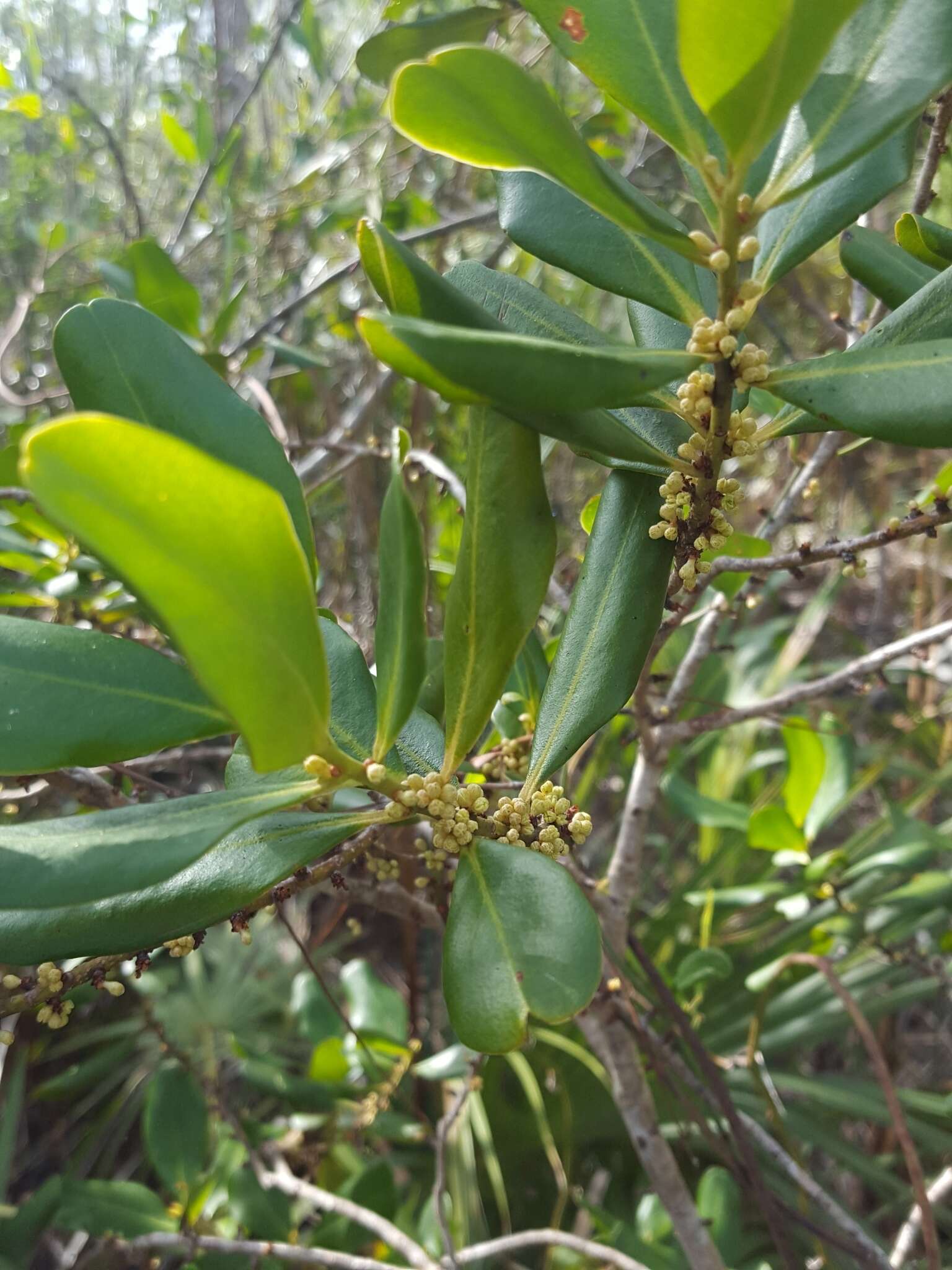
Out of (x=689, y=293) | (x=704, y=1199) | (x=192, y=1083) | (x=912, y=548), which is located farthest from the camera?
(x=912, y=548)

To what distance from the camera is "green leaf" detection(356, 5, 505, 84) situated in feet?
2.92

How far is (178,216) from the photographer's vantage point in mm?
2635

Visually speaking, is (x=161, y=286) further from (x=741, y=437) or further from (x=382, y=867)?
(x=741, y=437)

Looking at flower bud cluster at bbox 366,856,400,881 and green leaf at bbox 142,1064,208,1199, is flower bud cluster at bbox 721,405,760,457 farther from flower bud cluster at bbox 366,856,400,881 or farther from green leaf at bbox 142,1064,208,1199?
green leaf at bbox 142,1064,208,1199

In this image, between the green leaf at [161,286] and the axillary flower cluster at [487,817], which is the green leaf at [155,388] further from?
the green leaf at [161,286]

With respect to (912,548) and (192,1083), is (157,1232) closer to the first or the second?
(192,1083)

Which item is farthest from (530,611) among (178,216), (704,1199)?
(178,216)

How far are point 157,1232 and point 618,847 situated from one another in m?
0.70

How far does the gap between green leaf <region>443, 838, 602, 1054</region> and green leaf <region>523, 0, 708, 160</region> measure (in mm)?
323

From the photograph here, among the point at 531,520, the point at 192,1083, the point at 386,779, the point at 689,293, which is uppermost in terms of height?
the point at 689,293

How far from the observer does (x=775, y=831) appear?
1.07 metres

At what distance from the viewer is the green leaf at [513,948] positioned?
14.2 inches

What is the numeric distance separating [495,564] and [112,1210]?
1006 millimetres

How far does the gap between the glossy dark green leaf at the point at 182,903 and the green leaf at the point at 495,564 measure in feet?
0.30
